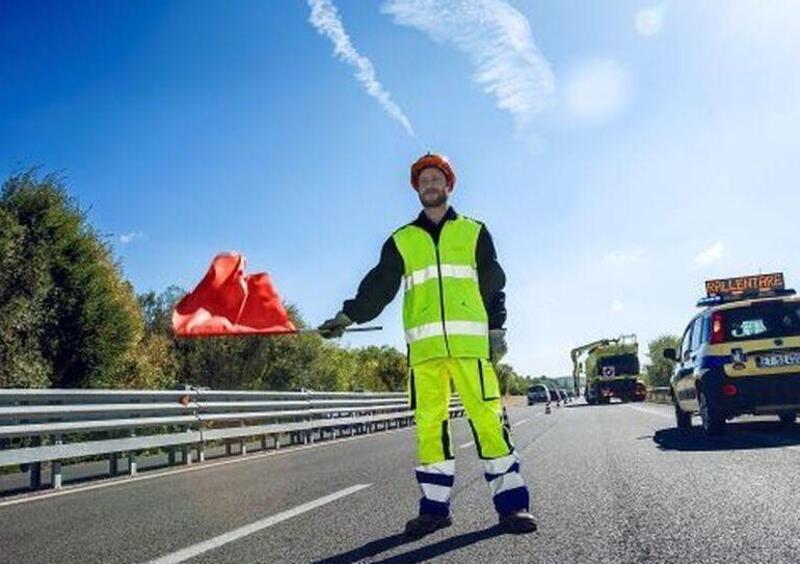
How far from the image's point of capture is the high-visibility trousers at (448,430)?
408 cm

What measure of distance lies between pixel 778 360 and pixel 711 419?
1.14 meters

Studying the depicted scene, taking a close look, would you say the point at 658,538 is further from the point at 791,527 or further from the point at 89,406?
the point at 89,406

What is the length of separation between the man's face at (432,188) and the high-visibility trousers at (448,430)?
981 millimetres

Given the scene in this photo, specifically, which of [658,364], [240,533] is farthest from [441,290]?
[658,364]

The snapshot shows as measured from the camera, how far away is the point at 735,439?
9516 millimetres

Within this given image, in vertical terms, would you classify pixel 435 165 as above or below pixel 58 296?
below

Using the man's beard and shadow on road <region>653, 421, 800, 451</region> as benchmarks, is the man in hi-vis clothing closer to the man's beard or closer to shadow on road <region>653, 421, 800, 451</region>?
the man's beard

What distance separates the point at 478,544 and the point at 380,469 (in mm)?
4246

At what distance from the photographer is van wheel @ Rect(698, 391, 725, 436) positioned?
31.7 feet

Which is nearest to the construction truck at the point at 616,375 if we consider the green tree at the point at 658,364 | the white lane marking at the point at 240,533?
the white lane marking at the point at 240,533

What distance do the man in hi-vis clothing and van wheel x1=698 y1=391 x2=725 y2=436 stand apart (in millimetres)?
6235

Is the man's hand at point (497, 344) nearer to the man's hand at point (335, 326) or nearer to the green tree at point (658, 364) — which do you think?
the man's hand at point (335, 326)

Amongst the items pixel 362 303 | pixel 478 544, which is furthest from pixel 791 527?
pixel 362 303

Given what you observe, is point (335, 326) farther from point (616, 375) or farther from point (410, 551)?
point (616, 375)
